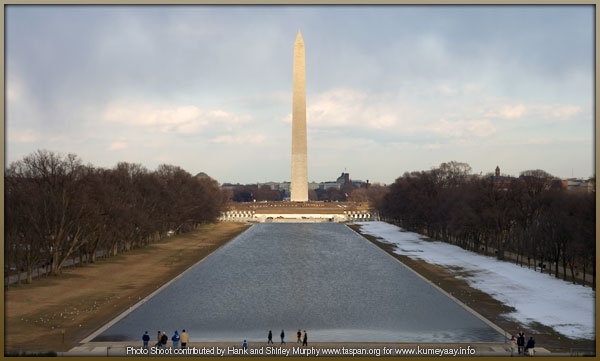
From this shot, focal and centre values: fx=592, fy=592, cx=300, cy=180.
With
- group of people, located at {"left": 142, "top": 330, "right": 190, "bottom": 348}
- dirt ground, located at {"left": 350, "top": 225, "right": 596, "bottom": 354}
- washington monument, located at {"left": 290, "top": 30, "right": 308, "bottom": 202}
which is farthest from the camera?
washington monument, located at {"left": 290, "top": 30, "right": 308, "bottom": 202}

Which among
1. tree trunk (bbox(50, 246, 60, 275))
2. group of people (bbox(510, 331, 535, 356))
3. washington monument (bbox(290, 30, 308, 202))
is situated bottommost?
group of people (bbox(510, 331, 535, 356))

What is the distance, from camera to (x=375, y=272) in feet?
151

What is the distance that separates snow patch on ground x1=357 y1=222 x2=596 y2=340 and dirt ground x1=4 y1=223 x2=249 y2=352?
20747 millimetres

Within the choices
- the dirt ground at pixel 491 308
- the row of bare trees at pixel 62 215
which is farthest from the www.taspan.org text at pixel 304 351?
the row of bare trees at pixel 62 215

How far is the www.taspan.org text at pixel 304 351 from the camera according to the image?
70.7 feet

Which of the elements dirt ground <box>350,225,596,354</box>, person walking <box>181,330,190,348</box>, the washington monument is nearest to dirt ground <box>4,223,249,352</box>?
person walking <box>181,330,190,348</box>

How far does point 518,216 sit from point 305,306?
3112cm

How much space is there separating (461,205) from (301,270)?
2259 cm

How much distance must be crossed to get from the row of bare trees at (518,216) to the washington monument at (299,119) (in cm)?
3981

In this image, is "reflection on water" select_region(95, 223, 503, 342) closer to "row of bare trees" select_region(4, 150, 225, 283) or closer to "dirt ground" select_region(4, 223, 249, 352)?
"dirt ground" select_region(4, 223, 249, 352)

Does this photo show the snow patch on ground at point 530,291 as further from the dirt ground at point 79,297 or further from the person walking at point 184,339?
the dirt ground at point 79,297

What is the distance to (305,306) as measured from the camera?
32031 millimetres

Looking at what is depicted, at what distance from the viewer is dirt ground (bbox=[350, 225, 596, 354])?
2405cm

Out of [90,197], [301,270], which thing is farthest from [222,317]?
[90,197]
